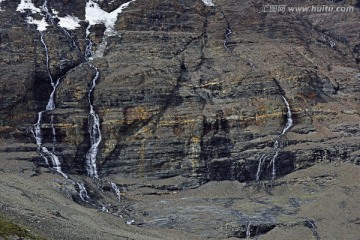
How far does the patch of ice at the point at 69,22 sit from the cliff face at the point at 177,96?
41.9 inches

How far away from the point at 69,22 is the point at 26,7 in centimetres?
767

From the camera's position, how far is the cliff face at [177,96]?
7369 centimetres

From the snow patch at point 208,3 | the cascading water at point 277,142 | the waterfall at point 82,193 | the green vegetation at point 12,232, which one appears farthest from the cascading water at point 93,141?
the snow patch at point 208,3

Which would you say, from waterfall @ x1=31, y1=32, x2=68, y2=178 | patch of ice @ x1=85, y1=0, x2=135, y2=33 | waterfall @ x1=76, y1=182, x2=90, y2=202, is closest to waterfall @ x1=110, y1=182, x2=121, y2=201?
waterfall @ x1=76, y1=182, x2=90, y2=202

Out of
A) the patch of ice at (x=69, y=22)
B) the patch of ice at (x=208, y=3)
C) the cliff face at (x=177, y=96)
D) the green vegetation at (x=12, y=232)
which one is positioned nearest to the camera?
the green vegetation at (x=12, y=232)

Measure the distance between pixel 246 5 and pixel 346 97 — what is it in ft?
105

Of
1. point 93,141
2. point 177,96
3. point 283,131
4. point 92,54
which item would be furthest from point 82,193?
point 92,54

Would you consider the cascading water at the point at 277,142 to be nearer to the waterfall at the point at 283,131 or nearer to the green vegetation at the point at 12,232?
the waterfall at the point at 283,131

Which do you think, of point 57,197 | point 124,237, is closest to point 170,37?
point 57,197

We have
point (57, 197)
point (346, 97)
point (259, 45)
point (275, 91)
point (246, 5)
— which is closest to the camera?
→ point (57, 197)

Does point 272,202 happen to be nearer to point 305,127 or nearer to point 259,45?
point 305,127

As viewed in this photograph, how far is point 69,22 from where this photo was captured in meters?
98.1

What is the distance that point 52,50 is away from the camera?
8775 cm

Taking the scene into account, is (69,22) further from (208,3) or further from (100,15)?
(208,3)
